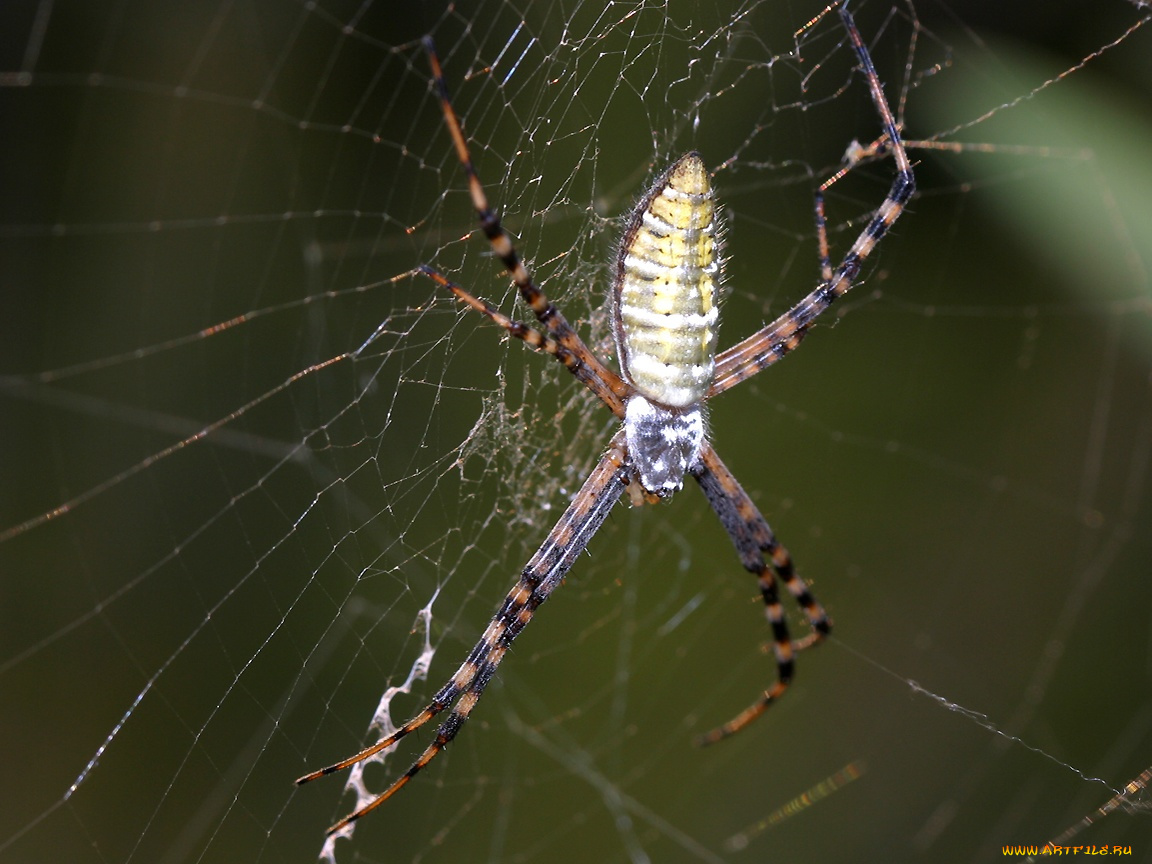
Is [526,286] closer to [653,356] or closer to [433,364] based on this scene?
[653,356]

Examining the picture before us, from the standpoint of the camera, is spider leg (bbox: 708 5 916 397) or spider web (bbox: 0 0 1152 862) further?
spider web (bbox: 0 0 1152 862)

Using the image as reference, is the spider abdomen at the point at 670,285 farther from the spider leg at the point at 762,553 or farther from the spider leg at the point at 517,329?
the spider leg at the point at 762,553

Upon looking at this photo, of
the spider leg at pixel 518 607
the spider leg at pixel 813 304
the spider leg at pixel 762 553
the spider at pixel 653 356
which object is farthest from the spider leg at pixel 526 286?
the spider leg at pixel 762 553

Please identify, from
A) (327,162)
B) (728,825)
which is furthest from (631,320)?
(728,825)

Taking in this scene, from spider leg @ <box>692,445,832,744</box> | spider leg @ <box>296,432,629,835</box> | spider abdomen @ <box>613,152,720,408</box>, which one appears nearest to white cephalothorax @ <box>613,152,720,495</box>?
spider abdomen @ <box>613,152,720,408</box>

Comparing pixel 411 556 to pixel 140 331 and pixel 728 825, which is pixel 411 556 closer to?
pixel 140 331

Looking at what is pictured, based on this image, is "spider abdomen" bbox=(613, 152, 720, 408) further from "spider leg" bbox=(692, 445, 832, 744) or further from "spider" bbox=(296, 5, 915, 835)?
"spider leg" bbox=(692, 445, 832, 744)
